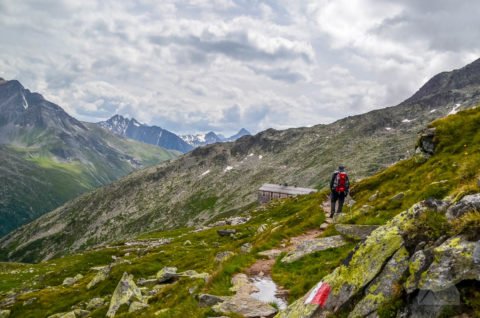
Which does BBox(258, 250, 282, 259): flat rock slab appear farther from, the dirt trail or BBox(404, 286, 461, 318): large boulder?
BBox(404, 286, 461, 318): large boulder

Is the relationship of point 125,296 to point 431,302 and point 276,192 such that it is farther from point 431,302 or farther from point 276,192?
point 276,192

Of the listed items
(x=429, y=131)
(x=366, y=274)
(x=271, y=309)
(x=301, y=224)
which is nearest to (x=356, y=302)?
(x=366, y=274)

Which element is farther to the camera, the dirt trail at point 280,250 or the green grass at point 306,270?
the dirt trail at point 280,250

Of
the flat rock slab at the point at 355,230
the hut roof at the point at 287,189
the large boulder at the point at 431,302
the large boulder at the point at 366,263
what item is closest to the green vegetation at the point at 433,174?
the flat rock slab at the point at 355,230

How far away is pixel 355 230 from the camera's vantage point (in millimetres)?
25344

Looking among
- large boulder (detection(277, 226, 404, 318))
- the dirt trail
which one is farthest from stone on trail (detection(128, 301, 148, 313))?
large boulder (detection(277, 226, 404, 318))

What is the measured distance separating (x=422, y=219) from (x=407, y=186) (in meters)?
24.6

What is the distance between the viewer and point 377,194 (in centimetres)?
3694

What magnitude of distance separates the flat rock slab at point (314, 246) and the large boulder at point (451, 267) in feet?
45.7

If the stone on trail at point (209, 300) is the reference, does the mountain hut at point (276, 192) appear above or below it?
above

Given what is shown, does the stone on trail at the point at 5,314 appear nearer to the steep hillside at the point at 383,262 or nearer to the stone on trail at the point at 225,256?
the steep hillside at the point at 383,262

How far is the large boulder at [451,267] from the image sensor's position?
9320 millimetres

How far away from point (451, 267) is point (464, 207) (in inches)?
105

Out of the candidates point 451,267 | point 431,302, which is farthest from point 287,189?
point 431,302
